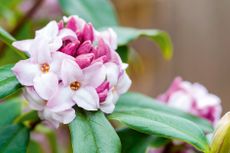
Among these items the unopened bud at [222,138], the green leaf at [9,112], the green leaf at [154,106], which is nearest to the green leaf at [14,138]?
the green leaf at [9,112]

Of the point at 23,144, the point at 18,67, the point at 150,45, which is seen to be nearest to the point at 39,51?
the point at 18,67

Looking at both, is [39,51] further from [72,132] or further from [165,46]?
[165,46]

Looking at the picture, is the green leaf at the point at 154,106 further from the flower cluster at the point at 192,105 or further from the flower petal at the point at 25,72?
the flower petal at the point at 25,72

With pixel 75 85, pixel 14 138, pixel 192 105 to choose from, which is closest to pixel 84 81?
pixel 75 85

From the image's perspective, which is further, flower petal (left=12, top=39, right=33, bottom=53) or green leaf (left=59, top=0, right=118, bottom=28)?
green leaf (left=59, top=0, right=118, bottom=28)

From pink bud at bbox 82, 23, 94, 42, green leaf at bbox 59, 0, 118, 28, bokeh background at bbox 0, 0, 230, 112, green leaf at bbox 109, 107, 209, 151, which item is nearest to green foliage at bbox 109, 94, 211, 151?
green leaf at bbox 109, 107, 209, 151

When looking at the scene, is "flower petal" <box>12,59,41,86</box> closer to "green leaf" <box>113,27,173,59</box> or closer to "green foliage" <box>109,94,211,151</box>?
"green foliage" <box>109,94,211,151</box>
